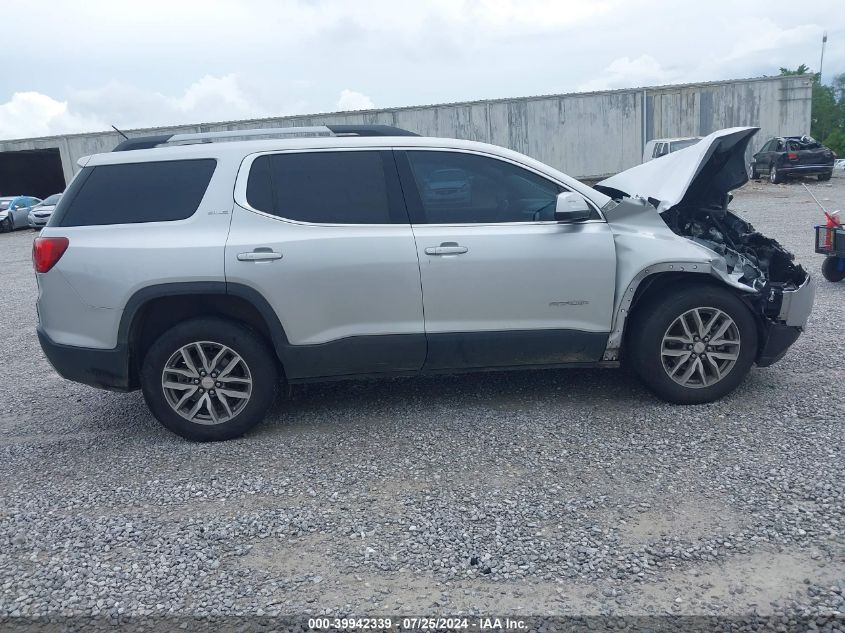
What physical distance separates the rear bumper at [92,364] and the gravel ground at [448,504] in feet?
1.46

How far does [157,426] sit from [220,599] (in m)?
2.36

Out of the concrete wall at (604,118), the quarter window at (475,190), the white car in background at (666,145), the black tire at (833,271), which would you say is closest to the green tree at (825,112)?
the concrete wall at (604,118)

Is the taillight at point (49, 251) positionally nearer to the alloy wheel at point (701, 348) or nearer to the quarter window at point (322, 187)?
the quarter window at point (322, 187)

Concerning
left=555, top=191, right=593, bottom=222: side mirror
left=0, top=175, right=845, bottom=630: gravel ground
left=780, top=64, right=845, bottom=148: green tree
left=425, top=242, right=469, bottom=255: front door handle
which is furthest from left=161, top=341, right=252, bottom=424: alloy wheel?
left=780, top=64, right=845, bottom=148: green tree

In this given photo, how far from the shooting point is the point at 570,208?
4641mm

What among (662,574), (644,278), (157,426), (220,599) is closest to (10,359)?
(157,426)

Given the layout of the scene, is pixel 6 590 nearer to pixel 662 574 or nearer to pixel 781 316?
pixel 662 574

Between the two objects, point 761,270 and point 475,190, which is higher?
point 475,190

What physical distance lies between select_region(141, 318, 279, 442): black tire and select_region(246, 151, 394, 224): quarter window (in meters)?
0.82

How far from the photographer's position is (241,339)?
15.5 ft

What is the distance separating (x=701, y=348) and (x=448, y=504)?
217cm

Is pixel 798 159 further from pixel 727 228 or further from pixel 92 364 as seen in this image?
pixel 92 364

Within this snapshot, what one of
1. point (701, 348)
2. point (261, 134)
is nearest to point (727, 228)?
point (701, 348)

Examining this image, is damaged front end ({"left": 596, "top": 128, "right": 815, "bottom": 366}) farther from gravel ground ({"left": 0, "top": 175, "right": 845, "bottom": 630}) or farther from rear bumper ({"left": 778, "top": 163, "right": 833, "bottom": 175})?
rear bumper ({"left": 778, "top": 163, "right": 833, "bottom": 175})
